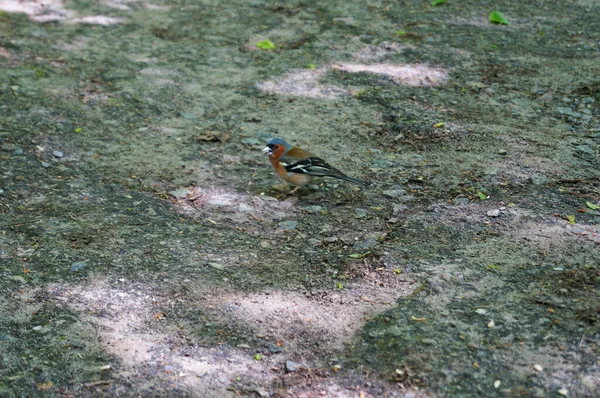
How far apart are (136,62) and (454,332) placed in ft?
15.9

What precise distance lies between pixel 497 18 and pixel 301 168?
4.16 meters

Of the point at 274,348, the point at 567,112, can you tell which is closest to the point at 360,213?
the point at 274,348

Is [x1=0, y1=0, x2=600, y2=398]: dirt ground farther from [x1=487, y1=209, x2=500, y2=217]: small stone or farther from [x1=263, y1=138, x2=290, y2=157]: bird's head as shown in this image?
[x1=263, y1=138, x2=290, y2=157]: bird's head

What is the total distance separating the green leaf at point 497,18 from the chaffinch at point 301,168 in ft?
12.8

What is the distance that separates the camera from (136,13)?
831cm

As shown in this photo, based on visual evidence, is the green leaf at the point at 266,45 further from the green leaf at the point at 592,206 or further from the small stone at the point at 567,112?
the green leaf at the point at 592,206

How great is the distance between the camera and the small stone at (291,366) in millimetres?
3134

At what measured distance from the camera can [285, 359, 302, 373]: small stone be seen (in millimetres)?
3134

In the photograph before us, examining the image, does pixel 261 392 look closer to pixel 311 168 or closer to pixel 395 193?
pixel 311 168

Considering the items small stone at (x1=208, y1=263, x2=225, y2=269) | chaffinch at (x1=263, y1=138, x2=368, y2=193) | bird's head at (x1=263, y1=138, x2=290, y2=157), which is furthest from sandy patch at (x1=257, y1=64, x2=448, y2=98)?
small stone at (x1=208, y1=263, x2=225, y2=269)

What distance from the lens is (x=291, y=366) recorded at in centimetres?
315

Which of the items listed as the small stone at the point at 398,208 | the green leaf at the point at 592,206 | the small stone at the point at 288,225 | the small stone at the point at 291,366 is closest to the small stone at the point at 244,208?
the small stone at the point at 288,225

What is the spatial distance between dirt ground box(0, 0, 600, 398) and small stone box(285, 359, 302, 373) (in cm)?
2

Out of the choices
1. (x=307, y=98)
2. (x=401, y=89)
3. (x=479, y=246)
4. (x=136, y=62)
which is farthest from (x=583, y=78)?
(x=136, y=62)
